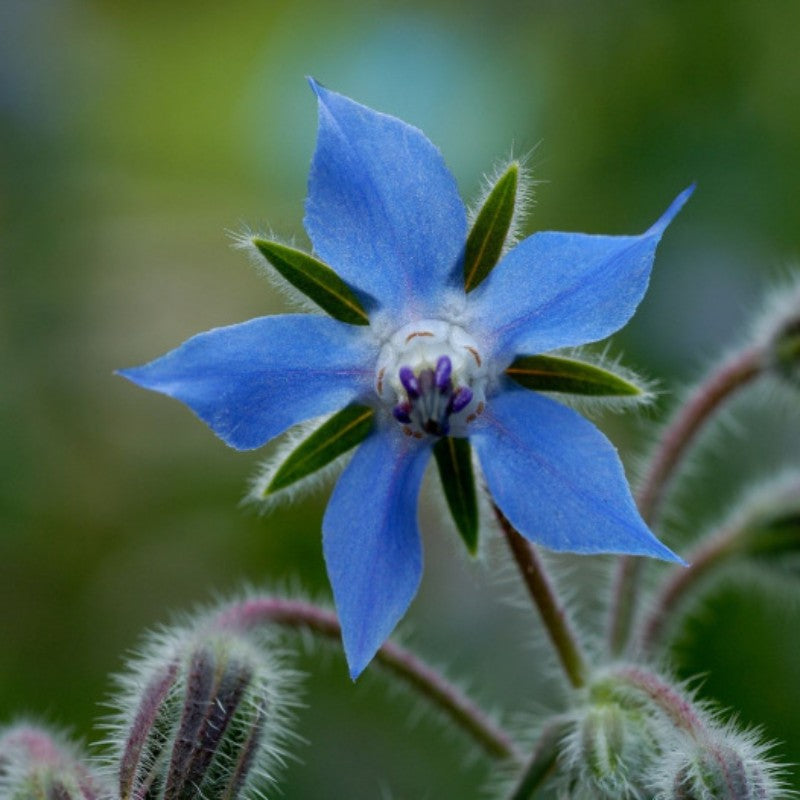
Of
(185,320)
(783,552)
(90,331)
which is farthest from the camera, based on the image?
(185,320)

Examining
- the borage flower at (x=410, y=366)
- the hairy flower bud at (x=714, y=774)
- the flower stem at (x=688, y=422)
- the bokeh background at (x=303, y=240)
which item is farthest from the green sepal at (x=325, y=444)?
the bokeh background at (x=303, y=240)

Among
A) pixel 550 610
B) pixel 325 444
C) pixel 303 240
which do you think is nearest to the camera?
pixel 325 444

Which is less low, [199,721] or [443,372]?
[443,372]

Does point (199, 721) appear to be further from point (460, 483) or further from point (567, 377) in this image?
point (567, 377)

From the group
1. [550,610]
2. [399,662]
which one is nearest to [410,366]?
[550,610]

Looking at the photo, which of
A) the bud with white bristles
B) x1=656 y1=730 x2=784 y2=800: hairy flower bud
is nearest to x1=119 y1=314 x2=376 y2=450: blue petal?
the bud with white bristles

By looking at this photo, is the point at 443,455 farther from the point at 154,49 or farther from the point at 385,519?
the point at 154,49

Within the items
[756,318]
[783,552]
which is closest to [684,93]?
[756,318]
